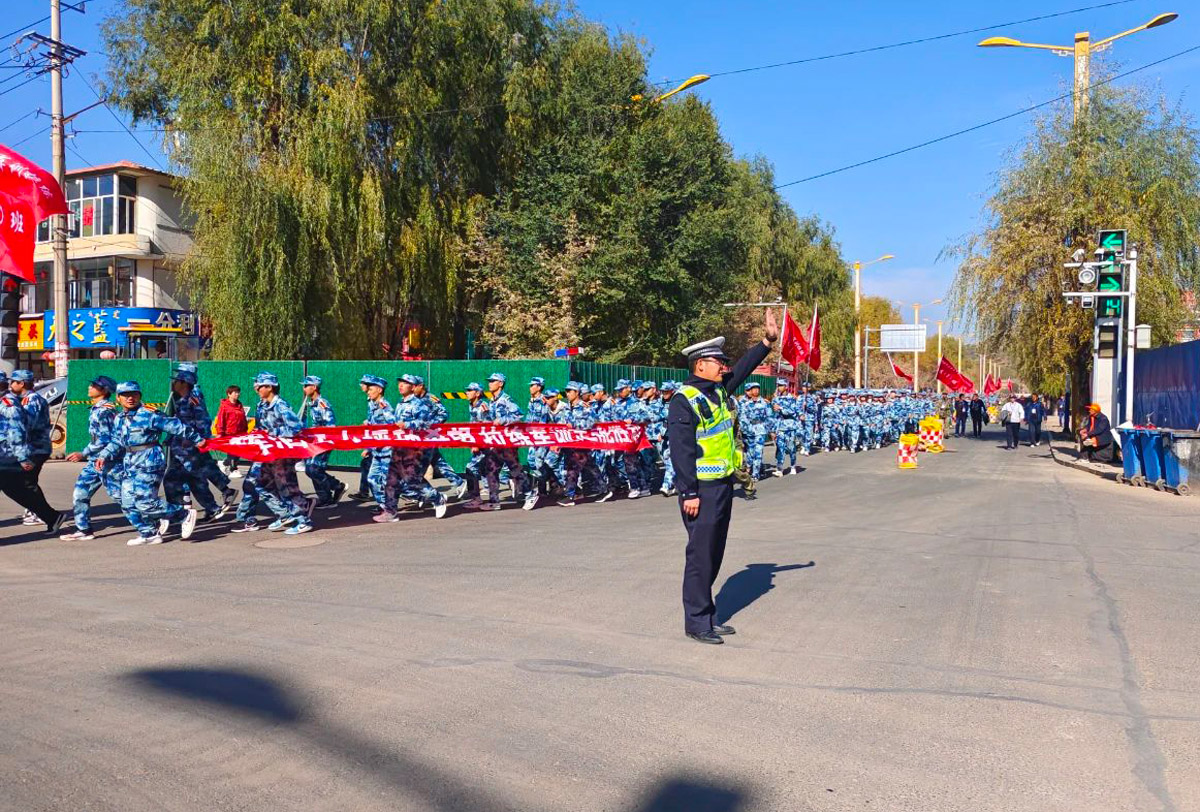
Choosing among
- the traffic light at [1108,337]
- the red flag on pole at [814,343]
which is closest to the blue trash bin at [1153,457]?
the traffic light at [1108,337]

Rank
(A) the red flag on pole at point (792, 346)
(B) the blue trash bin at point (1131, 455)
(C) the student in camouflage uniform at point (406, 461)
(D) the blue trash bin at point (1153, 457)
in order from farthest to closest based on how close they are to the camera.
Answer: (A) the red flag on pole at point (792, 346) → (B) the blue trash bin at point (1131, 455) → (D) the blue trash bin at point (1153, 457) → (C) the student in camouflage uniform at point (406, 461)

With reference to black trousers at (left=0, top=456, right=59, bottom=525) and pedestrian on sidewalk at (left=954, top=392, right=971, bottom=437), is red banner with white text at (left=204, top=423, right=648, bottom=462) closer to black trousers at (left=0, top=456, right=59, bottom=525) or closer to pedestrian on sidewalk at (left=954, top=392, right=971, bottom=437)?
black trousers at (left=0, top=456, right=59, bottom=525)

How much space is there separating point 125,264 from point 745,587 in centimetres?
3478

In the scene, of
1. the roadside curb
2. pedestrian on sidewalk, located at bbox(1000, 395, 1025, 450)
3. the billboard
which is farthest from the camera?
the billboard

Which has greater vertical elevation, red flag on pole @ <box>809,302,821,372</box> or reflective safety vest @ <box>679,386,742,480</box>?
red flag on pole @ <box>809,302,821,372</box>

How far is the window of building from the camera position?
3578 centimetres

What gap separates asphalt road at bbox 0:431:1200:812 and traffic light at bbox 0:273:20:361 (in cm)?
404

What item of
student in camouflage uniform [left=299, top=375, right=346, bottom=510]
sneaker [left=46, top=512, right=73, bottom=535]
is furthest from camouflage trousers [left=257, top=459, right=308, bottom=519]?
sneaker [left=46, top=512, right=73, bottom=535]

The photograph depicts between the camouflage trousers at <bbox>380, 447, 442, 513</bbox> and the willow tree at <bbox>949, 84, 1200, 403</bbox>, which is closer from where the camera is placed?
the camouflage trousers at <bbox>380, 447, 442, 513</bbox>

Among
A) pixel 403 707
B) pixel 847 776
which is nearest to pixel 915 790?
pixel 847 776

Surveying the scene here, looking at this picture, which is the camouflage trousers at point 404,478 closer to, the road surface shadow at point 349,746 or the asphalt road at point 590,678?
the asphalt road at point 590,678

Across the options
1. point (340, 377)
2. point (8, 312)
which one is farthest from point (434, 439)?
point (340, 377)

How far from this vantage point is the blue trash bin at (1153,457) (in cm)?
1739

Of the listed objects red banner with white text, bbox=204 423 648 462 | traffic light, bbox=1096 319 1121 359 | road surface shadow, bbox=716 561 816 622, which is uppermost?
traffic light, bbox=1096 319 1121 359
